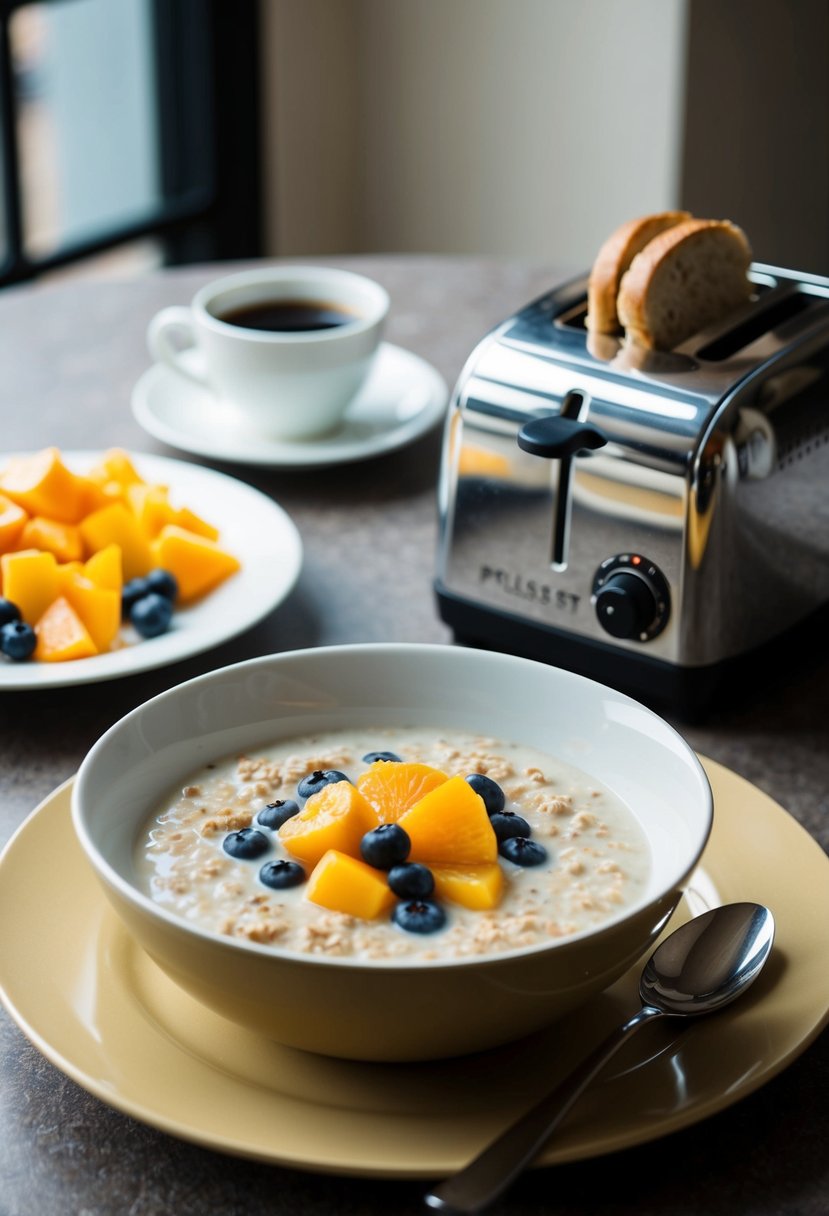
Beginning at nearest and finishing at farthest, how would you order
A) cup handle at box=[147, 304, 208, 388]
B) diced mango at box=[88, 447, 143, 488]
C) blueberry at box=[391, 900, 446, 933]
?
blueberry at box=[391, 900, 446, 933] → diced mango at box=[88, 447, 143, 488] → cup handle at box=[147, 304, 208, 388]

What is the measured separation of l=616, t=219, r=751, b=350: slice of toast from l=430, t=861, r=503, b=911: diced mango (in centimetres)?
54

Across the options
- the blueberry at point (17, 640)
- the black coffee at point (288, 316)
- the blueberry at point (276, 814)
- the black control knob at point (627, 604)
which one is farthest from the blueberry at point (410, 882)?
the black coffee at point (288, 316)

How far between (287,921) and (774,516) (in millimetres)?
558

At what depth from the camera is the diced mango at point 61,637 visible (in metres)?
1.13

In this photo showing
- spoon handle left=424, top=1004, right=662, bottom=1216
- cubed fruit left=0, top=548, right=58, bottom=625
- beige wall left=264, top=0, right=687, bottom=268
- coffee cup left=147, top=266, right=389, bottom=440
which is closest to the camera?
spoon handle left=424, top=1004, right=662, bottom=1216

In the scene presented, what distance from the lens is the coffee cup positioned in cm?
149

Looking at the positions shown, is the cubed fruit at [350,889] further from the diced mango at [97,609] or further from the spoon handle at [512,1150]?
the diced mango at [97,609]

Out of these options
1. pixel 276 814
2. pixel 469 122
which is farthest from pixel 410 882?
pixel 469 122

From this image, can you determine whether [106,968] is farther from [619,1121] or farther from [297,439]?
[297,439]

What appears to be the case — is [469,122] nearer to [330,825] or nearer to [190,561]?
[190,561]

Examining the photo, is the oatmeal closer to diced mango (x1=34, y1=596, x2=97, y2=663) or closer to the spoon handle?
the spoon handle

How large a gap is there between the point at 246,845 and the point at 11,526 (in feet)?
1.68

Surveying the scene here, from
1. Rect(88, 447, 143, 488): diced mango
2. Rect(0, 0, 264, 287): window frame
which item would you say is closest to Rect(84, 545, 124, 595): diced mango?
Rect(88, 447, 143, 488): diced mango

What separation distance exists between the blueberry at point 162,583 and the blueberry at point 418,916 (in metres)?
0.54
